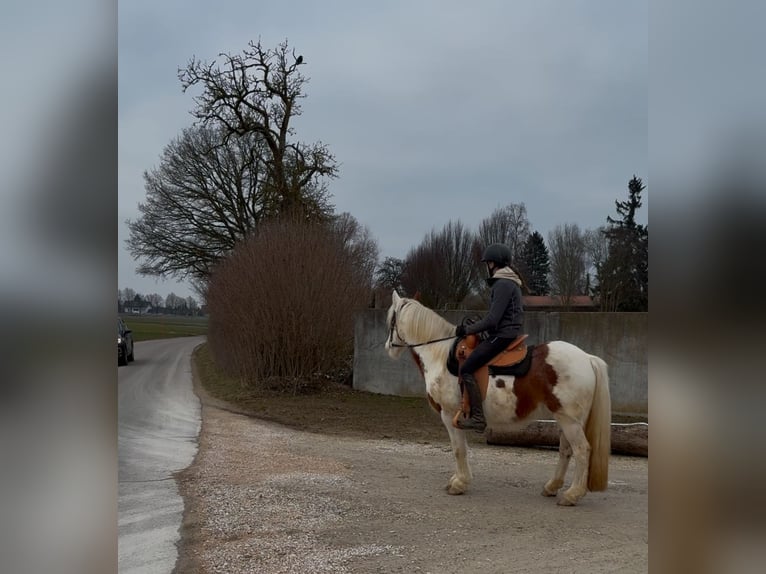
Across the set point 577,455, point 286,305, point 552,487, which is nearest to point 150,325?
point 577,455

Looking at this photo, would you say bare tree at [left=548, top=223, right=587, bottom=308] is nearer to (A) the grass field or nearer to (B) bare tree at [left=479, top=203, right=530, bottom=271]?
(B) bare tree at [left=479, top=203, right=530, bottom=271]

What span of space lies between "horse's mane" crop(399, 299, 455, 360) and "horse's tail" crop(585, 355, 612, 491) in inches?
55.1

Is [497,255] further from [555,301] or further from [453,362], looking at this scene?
[555,301]

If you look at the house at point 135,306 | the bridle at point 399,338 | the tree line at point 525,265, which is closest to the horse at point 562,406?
the bridle at point 399,338

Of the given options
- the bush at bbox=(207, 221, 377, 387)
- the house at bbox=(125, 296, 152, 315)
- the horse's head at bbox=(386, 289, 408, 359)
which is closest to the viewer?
the house at bbox=(125, 296, 152, 315)

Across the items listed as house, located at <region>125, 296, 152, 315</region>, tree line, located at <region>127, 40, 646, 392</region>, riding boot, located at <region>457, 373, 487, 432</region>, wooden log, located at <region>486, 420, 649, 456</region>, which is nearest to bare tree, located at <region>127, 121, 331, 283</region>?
tree line, located at <region>127, 40, 646, 392</region>

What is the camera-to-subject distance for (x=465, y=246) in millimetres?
33625

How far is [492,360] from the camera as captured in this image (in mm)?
4949

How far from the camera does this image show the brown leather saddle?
16.2 feet

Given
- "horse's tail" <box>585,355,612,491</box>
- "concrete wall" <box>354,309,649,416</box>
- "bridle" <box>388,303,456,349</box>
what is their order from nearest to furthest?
"horse's tail" <box>585,355,612,491</box>
"bridle" <box>388,303,456,349</box>
"concrete wall" <box>354,309,649,416</box>

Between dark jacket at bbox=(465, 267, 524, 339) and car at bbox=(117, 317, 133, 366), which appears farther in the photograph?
dark jacket at bbox=(465, 267, 524, 339)
